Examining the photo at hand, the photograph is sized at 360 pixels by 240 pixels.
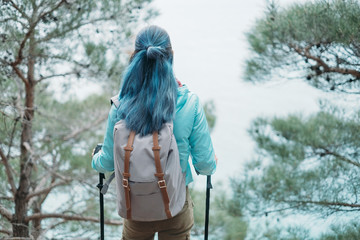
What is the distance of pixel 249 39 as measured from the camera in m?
2.43

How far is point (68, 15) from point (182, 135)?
57.1 inches

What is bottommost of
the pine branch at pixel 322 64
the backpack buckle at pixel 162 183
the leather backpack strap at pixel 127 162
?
the backpack buckle at pixel 162 183

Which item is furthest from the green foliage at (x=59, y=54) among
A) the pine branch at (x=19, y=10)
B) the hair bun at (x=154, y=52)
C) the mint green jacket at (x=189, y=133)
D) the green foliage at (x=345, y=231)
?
the green foliage at (x=345, y=231)

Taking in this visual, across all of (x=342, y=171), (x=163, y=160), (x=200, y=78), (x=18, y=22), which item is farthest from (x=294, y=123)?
(x=200, y=78)

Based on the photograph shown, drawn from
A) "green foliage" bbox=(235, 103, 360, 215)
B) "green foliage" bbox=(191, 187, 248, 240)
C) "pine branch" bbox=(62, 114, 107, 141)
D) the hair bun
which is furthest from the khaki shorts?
"pine branch" bbox=(62, 114, 107, 141)

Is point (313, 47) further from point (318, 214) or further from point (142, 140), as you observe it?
point (142, 140)

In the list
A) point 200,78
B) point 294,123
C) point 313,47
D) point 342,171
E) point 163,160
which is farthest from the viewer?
point 200,78

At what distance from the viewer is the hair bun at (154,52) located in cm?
103

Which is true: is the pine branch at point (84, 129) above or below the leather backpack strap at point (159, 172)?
above

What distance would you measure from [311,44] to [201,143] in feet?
3.50

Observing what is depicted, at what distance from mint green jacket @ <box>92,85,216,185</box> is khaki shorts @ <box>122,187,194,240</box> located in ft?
0.42

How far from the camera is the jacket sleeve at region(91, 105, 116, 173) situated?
108cm

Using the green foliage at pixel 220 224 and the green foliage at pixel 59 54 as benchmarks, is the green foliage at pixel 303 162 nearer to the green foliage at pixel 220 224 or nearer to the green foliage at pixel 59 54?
the green foliage at pixel 220 224

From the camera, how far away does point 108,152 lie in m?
1.11
